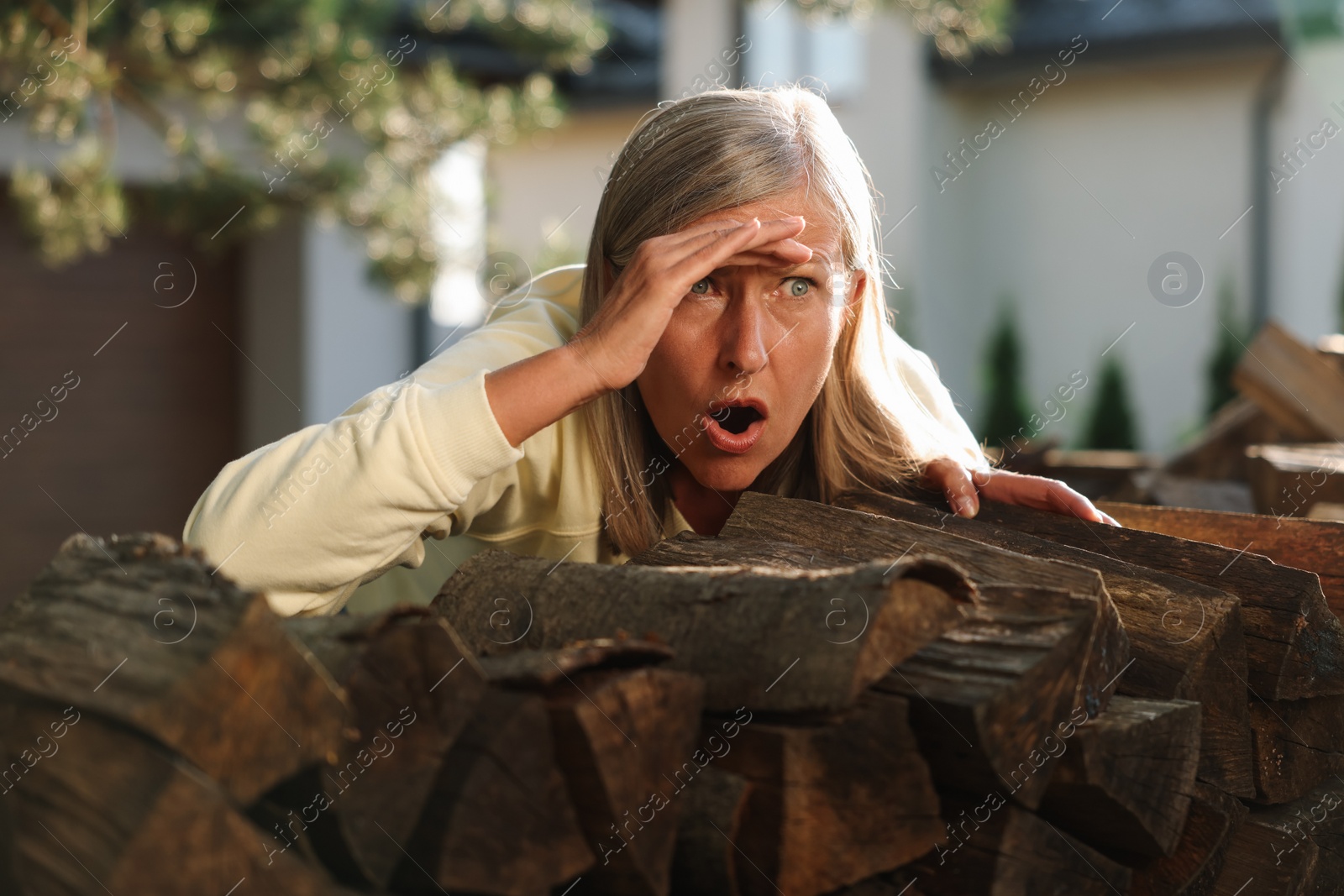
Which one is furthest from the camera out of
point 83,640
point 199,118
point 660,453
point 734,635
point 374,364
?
point 374,364

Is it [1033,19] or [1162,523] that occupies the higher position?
[1162,523]

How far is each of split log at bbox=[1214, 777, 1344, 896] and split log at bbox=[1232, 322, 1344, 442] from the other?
2495 mm

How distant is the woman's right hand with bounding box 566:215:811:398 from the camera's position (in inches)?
80.8

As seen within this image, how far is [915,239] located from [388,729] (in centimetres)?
1129

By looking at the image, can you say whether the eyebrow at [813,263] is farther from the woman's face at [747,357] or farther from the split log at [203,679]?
the split log at [203,679]

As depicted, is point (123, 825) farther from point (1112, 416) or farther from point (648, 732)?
point (1112, 416)

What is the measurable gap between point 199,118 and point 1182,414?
8.61 m

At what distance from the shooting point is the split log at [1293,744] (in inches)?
77.3

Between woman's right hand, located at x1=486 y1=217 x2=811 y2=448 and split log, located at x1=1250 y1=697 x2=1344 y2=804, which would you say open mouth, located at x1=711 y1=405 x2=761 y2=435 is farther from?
split log, located at x1=1250 y1=697 x2=1344 y2=804

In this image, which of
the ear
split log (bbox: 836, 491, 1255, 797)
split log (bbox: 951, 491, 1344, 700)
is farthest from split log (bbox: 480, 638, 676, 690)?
the ear

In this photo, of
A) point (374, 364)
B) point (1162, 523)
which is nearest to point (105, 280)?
point (374, 364)

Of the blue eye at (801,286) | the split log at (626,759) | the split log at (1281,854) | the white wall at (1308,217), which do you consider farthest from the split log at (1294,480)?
the white wall at (1308,217)

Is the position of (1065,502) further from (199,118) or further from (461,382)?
(199,118)

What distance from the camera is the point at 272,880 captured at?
118 centimetres
